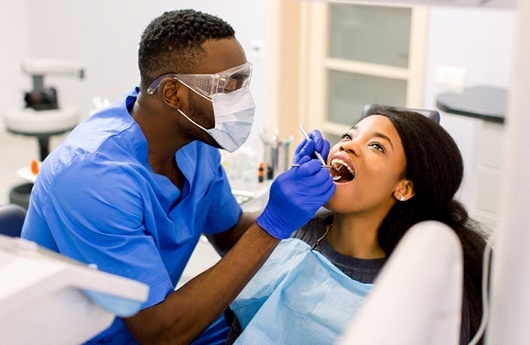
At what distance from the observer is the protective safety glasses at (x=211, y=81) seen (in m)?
1.57

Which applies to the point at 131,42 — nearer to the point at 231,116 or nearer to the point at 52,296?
the point at 231,116

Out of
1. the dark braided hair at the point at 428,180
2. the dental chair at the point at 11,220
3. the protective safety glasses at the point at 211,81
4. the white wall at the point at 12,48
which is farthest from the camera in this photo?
the white wall at the point at 12,48

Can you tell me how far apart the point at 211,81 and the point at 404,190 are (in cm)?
56

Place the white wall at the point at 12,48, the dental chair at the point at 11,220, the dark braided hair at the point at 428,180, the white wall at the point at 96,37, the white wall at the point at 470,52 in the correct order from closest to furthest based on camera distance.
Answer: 1. the dark braided hair at the point at 428,180
2. the dental chair at the point at 11,220
3. the white wall at the point at 470,52
4. the white wall at the point at 96,37
5. the white wall at the point at 12,48

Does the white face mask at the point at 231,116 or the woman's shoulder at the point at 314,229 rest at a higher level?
the white face mask at the point at 231,116

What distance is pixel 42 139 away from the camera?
3857mm

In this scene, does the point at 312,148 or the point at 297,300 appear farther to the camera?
the point at 312,148

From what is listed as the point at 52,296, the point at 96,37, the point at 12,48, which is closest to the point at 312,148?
the point at 52,296

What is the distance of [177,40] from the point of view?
1541mm

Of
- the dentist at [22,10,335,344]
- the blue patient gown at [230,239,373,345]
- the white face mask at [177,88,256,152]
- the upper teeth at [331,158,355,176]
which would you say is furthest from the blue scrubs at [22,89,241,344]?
the upper teeth at [331,158,355,176]

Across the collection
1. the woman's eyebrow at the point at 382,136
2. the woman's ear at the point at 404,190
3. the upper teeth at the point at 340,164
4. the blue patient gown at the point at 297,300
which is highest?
the woman's eyebrow at the point at 382,136

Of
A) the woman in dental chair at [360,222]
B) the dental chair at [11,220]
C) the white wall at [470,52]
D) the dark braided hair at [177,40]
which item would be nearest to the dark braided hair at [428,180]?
the woman in dental chair at [360,222]

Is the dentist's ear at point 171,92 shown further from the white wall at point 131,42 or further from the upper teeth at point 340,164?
the white wall at point 131,42

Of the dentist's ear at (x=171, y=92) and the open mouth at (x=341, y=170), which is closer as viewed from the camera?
the dentist's ear at (x=171, y=92)
